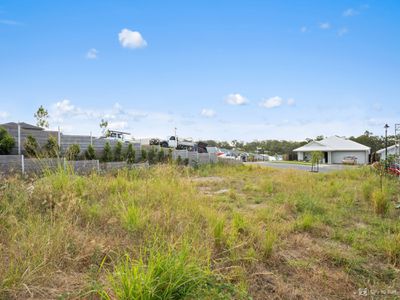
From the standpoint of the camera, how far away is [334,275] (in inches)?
79.0

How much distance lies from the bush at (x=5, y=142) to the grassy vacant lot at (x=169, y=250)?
482 centimetres

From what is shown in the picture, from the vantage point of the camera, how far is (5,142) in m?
6.80

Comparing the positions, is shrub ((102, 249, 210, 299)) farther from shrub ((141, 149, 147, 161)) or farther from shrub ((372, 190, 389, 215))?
shrub ((141, 149, 147, 161))

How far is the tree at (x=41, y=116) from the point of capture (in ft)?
62.2

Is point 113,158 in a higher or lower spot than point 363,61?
lower

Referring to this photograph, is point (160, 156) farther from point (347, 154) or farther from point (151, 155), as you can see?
point (347, 154)

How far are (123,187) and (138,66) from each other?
7198 millimetres

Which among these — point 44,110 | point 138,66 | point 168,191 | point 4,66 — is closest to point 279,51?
point 138,66

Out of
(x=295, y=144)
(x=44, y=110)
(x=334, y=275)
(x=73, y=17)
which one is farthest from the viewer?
(x=295, y=144)

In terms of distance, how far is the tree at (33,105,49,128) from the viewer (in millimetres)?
18969

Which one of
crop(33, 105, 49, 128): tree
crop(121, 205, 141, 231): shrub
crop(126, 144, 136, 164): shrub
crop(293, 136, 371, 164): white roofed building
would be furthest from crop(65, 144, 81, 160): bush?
crop(293, 136, 371, 164): white roofed building

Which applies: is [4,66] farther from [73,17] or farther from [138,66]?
[138,66]

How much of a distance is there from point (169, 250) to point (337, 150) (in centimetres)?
3836

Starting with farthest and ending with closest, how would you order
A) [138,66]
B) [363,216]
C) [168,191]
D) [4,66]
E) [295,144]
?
1. [295,144]
2. [138,66]
3. [4,66]
4. [363,216]
5. [168,191]
